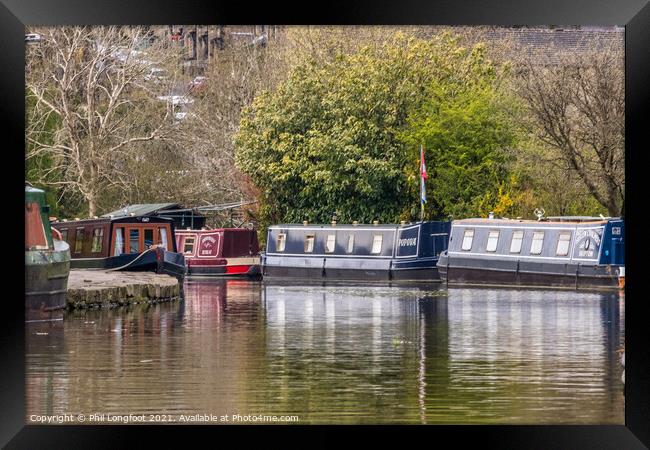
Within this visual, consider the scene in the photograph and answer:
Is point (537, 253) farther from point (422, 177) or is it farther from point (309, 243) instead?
point (309, 243)

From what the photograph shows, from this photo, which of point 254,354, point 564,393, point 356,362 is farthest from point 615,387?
point 254,354

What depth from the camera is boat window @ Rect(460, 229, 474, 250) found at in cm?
2772

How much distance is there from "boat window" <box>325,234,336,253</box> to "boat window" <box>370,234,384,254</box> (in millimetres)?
965

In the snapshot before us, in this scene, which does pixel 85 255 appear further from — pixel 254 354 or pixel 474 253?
pixel 254 354

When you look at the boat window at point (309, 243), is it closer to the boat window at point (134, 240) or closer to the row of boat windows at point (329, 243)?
the row of boat windows at point (329, 243)

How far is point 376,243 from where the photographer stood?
29.8 m

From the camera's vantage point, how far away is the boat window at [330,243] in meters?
30.4

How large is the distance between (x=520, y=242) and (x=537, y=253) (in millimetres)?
369

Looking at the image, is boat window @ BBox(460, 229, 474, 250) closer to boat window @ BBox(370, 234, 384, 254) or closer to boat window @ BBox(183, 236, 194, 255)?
boat window @ BBox(370, 234, 384, 254)

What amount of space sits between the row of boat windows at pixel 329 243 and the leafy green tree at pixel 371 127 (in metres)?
0.78

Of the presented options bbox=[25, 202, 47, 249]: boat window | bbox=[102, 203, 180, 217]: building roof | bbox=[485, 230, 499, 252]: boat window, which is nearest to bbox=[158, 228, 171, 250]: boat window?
bbox=[102, 203, 180, 217]: building roof
